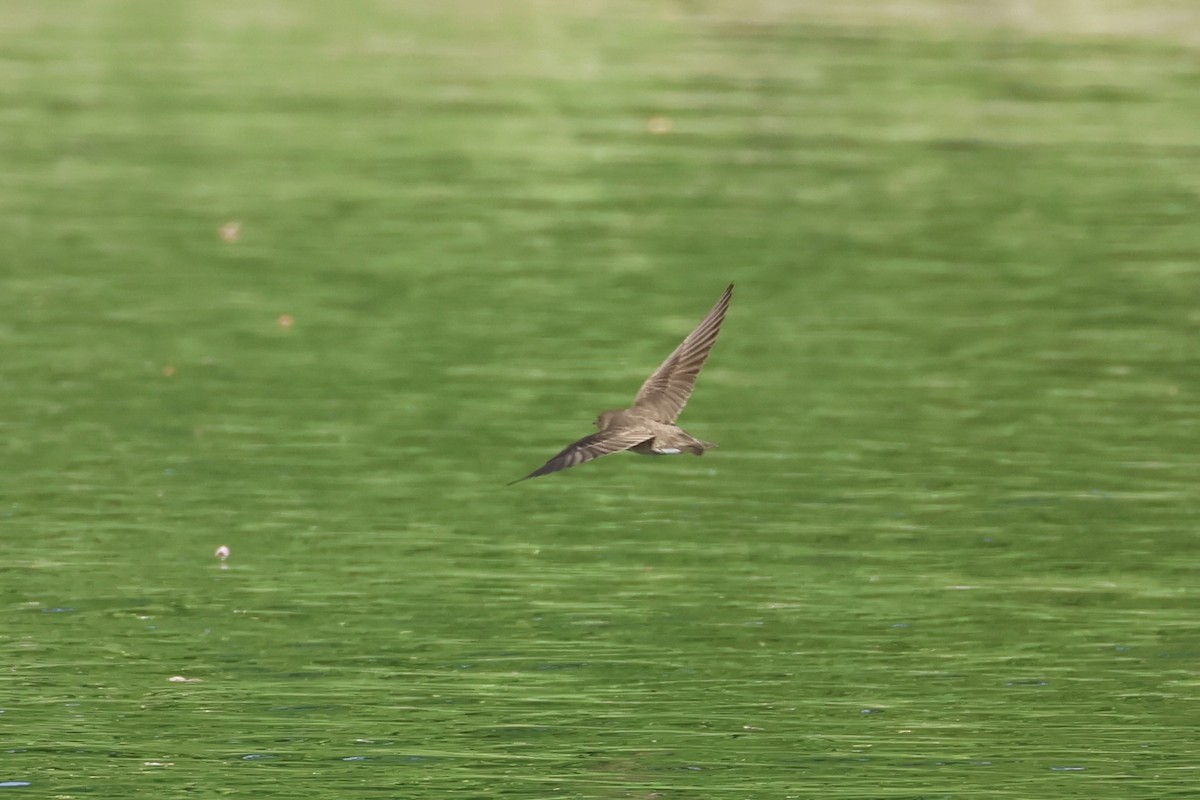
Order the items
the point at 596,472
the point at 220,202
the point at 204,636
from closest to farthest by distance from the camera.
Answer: the point at 204,636, the point at 596,472, the point at 220,202

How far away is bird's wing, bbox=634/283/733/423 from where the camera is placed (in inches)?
502

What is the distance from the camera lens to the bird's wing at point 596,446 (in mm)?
10766

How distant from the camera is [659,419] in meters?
12.5

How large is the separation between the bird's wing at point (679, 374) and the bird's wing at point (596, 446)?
2.56 feet

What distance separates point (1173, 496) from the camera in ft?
57.8

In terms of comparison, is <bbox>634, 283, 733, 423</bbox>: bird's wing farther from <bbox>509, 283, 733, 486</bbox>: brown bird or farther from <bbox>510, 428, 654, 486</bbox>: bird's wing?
<bbox>510, 428, 654, 486</bbox>: bird's wing

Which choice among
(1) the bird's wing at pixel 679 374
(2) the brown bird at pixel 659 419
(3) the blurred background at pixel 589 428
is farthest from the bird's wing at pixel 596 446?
(3) the blurred background at pixel 589 428

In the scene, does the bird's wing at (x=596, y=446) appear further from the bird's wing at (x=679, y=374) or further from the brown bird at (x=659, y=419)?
the bird's wing at (x=679, y=374)

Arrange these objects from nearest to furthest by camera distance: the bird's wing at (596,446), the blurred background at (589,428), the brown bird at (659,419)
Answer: the bird's wing at (596,446) < the brown bird at (659,419) < the blurred background at (589,428)

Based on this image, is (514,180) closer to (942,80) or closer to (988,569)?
(942,80)

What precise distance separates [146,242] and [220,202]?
226 centimetres

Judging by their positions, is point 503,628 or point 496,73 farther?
point 496,73

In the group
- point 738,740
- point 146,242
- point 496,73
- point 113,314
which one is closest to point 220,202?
point 146,242

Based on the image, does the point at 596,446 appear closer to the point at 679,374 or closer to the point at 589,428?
the point at 679,374
